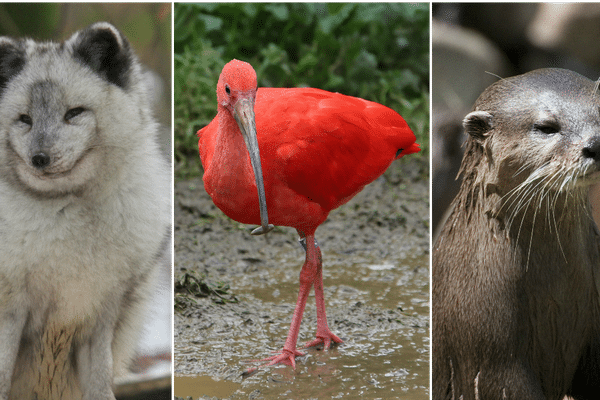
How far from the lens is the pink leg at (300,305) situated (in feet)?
8.68

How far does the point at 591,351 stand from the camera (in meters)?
1.98

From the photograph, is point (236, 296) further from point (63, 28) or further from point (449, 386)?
point (63, 28)

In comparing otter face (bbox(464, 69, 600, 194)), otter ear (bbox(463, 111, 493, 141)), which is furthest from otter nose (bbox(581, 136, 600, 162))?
otter ear (bbox(463, 111, 493, 141))

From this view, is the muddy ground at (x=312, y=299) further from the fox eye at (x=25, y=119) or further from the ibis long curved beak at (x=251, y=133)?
the fox eye at (x=25, y=119)

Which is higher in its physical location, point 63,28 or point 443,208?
point 63,28

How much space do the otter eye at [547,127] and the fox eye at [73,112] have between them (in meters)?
1.16

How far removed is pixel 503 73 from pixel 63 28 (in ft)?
3.83

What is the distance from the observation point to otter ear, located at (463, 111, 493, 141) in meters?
1.86

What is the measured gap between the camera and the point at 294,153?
2527 millimetres

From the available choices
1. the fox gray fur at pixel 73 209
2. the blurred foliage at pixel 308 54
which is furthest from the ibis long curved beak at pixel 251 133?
the blurred foliage at pixel 308 54

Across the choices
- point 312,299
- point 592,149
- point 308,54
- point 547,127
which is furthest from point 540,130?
point 308,54

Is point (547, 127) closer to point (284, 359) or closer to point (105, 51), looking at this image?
point (105, 51)

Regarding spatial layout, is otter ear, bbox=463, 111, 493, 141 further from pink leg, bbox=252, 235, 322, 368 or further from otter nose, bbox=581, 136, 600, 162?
pink leg, bbox=252, 235, 322, 368

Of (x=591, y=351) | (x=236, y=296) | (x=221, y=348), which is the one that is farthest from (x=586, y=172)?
(x=236, y=296)
